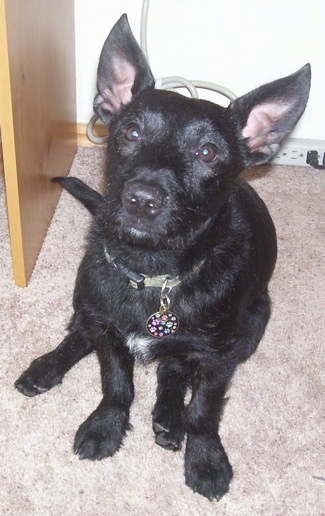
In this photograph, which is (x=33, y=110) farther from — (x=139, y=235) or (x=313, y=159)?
(x=313, y=159)

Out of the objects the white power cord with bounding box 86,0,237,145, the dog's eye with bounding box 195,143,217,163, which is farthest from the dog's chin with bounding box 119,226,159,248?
the white power cord with bounding box 86,0,237,145

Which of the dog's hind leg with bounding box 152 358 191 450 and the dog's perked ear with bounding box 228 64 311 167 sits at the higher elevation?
the dog's perked ear with bounding box 228 64 311 167

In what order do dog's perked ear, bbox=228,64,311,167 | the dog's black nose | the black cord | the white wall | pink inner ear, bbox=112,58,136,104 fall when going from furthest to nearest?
the black cord → the white wall → pink inner ear, bbox=112,58,136,104 → dog's perked ear, bbox=228,64,311,167 → the dog's black nose

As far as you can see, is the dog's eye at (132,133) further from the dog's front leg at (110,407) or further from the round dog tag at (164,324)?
the dog's front leg at (110,407)

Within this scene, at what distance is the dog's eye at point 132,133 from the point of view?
1.71 metres

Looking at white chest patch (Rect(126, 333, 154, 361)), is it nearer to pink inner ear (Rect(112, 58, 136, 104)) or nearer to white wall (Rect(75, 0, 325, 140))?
pink inner ear (Rect(112, 58, 136, 104))

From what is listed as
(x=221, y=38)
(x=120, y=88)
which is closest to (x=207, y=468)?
(x=120, y=88)

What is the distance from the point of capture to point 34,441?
6.34 feet

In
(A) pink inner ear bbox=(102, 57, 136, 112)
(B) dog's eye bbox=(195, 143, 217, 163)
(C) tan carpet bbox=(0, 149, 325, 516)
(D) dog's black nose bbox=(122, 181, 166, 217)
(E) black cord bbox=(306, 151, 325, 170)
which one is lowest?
(C) tan carpet bbox=(0, 149, 325, 516)

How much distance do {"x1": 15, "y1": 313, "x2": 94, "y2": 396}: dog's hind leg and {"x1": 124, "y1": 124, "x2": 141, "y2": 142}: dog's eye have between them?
65 centimetres

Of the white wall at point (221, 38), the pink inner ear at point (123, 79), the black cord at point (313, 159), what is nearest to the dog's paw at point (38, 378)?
the pink inner ear at point (123, 79)

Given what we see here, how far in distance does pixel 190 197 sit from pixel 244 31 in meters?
1.52

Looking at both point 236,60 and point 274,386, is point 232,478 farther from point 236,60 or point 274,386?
point 236,60

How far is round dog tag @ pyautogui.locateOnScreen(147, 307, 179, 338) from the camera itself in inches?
71.7
